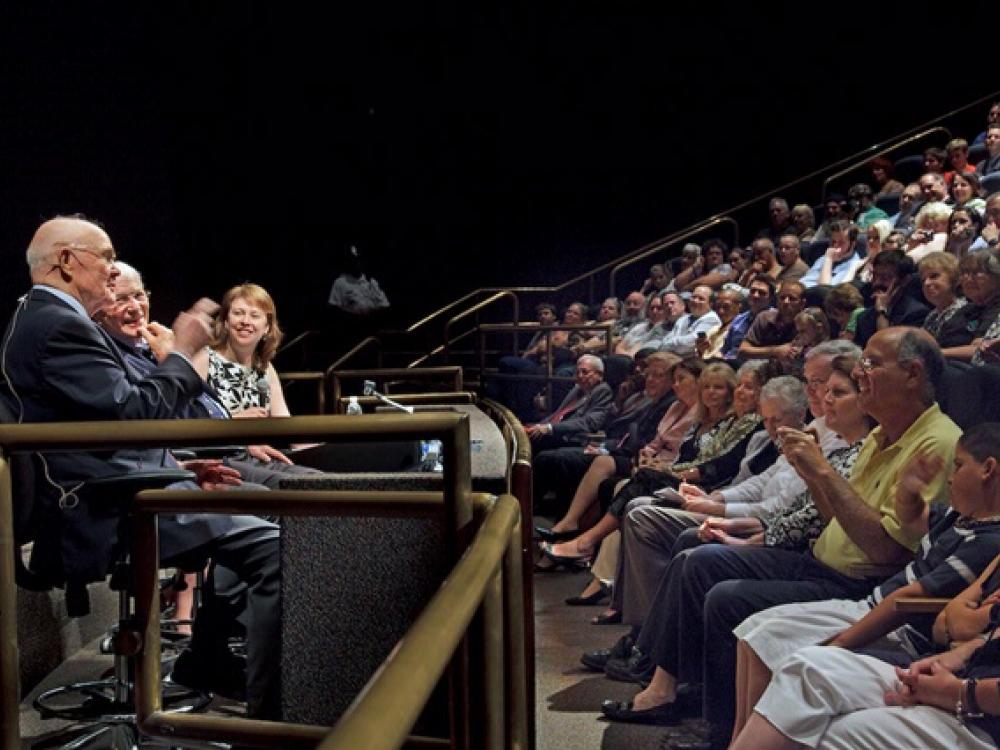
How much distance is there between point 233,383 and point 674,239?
6.44 m

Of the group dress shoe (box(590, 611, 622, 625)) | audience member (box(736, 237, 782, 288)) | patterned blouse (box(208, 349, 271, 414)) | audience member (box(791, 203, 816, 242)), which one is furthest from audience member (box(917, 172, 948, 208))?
patterned blouse (box(208, 349, 271, 414))

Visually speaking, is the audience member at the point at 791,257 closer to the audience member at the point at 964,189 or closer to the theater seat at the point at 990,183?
the audience member at the point at 964,189

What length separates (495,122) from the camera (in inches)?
390

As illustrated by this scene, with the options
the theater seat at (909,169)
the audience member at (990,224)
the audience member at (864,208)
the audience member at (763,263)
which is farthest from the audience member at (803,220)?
the audience member at (990,224)

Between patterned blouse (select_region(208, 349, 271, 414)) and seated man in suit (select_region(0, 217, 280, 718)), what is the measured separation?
1.04m

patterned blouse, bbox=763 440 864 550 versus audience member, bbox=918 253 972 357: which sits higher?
audience member, bbox=918 253 972 357

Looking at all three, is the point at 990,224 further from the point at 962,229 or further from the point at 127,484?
the point at 127,484

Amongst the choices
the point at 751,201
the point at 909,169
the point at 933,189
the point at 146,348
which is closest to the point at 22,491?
the point at 146,348

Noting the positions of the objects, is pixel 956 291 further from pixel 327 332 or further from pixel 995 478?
pixel 327 332

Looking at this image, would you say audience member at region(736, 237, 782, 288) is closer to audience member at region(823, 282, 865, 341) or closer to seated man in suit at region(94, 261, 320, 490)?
audience member at region(823, 282, 865, 341)

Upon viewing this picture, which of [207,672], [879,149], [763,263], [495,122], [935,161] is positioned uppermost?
[495,122]

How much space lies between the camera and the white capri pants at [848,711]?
1.72 metres

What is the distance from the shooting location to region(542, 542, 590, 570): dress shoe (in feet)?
14.3

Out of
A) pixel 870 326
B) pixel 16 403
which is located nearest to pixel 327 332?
pixel 870 326
